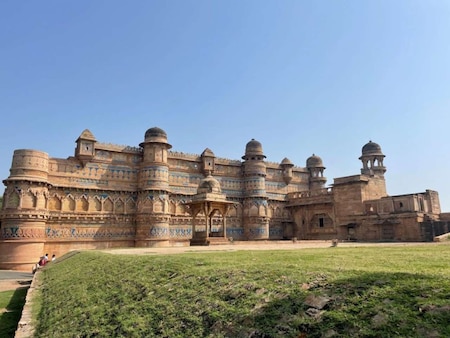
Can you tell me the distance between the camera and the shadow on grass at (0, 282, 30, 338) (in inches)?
404

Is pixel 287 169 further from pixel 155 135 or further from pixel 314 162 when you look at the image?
pixel 155 135

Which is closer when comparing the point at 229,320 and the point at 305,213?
the point at 229,320

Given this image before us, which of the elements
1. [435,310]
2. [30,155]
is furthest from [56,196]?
[435,310]

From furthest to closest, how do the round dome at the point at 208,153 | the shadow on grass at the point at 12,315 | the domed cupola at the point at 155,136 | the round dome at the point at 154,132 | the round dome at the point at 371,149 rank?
the round dome at the point at 371,149
the round dome at the point at 208,153
the round dome at the point at 154,132
the domed cupola at the point at 155,136
the shadow on grass at the point at 12,315

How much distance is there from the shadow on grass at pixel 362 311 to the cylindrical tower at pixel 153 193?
28.6 metres

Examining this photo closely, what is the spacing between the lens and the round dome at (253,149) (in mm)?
42219

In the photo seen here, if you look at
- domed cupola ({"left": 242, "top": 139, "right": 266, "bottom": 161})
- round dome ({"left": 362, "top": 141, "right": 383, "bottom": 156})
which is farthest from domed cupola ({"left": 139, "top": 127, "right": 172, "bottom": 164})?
round dome ({"left": 362, "top": 141, "right": 383, "bottom": 156})

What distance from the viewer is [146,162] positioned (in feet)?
113

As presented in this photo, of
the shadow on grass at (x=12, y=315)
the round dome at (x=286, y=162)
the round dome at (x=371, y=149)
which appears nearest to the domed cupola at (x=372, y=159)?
the round dome at (x=371, y=149)

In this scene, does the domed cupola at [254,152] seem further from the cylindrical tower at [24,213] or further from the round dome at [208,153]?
the cylindrical tower at [24,213]

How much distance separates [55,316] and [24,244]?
70.9ft

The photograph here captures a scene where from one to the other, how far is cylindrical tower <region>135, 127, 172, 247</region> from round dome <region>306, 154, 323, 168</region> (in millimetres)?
22073

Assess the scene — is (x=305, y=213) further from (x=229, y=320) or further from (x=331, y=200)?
(x=229, y=320)

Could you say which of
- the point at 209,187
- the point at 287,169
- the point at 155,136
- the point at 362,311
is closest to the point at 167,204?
the point at 155,136
